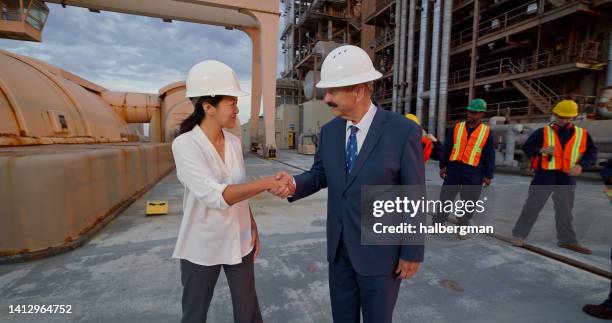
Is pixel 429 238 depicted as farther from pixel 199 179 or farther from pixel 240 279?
pixel 199 179

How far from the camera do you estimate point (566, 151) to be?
334 cm

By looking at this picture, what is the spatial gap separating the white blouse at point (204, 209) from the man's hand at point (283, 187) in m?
0.24

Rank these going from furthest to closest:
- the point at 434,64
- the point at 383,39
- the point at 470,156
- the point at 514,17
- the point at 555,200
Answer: the point at 383,39
the point at 434,64
the point at 514,17
the point at 470,156
the point at 555,200

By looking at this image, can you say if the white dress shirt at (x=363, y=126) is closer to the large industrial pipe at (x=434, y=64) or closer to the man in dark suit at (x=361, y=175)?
the man in dark suit at (x=361, y=175)

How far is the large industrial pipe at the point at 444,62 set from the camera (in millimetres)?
15070

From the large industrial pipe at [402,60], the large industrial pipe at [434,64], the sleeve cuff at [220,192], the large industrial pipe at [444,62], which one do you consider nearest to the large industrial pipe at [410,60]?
the large industrial pipe at [402,60]

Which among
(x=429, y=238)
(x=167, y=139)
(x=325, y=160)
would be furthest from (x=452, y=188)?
(x=167, y=139)

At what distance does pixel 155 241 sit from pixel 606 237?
232 inches

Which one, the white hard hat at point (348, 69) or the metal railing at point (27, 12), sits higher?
the metal railing at point (27, 12)

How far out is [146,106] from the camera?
13.5 meters

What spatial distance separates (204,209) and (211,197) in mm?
155

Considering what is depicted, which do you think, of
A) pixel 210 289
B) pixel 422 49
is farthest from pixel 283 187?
pixel 422 49

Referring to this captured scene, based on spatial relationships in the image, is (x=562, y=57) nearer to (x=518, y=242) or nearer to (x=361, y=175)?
(x=518, y=242)

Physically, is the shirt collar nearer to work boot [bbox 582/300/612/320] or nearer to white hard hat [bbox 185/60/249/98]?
white hard hat [bbox 185/60/249/98]
